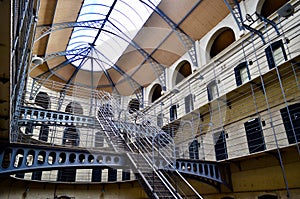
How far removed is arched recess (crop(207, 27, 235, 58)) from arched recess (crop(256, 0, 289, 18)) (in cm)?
99

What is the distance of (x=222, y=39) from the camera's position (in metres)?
6.73

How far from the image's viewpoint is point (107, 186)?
8.16 meters

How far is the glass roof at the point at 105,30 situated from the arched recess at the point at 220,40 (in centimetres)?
206

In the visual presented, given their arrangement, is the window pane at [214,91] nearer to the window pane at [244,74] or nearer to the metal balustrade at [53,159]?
the window pane at [244,74]

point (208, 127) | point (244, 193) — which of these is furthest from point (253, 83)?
point (244, 193)

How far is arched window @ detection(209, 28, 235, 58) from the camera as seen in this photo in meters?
6.46

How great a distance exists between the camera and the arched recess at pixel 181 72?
813cm

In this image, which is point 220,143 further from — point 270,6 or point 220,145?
point 270,6

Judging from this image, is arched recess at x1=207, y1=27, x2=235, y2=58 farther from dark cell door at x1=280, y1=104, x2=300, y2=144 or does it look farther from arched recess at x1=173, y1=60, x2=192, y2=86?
dark cell door at x1=280, y1=104, x2=300, y2=144

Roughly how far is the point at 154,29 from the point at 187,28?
3.96ft

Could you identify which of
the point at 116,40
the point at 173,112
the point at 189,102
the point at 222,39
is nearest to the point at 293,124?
the point at 189,102

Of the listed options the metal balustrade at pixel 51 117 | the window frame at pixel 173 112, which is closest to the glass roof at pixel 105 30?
the window frame at pixel 173 112

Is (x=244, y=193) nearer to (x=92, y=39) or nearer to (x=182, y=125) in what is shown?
(x=182, y=125)

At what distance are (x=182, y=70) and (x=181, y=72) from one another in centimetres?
10
